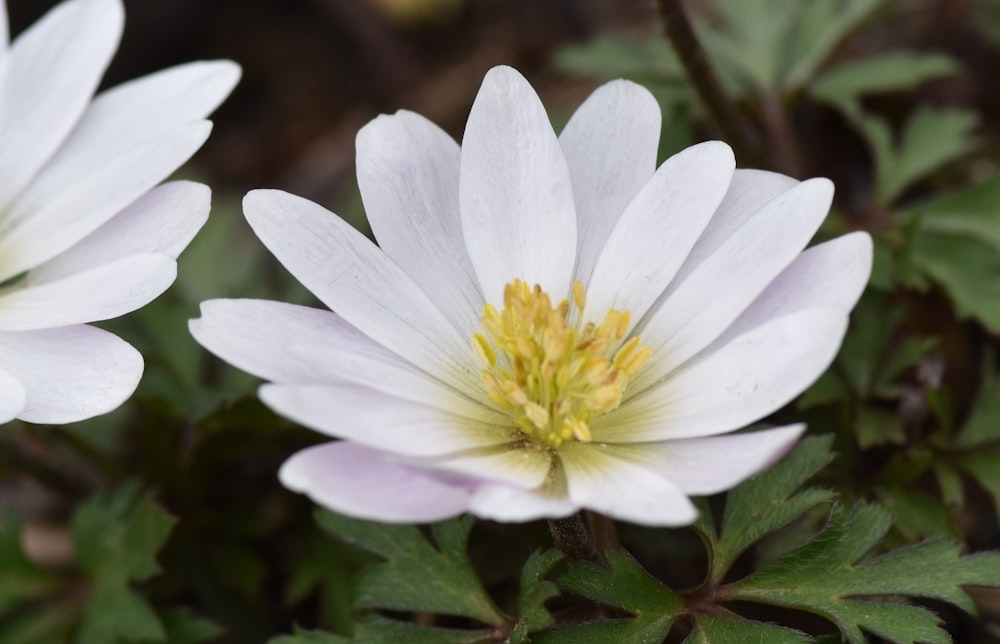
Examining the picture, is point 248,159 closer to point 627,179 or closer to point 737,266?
point 627,179

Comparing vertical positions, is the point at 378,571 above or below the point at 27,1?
below

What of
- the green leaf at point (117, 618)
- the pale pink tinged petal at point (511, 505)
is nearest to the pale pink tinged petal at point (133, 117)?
the green leaf at point (117, 618)

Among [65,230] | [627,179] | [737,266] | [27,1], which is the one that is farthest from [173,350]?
[27,1]

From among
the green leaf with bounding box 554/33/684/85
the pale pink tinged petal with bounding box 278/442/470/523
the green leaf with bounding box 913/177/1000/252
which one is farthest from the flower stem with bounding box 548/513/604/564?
the green leaf with bounding box 554/33/684/85

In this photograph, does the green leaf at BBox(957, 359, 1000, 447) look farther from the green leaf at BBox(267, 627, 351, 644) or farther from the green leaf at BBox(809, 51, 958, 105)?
the green leaf at BBox(267, 627, 351, 644)

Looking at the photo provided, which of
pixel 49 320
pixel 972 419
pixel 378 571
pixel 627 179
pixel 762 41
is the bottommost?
pixel 972 419

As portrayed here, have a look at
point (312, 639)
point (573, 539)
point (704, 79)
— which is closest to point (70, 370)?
point (312, 639)
